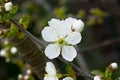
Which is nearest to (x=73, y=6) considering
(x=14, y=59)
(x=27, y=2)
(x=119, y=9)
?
(x=27, y=2)

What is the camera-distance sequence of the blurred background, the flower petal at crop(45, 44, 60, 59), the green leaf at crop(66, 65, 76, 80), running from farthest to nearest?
the blurred background, the green leaf at crop(66, 65, 76, 80), the flower petal at crop(45, 44, 60, 59)

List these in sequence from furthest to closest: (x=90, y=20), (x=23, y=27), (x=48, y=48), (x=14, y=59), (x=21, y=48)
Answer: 1. (x=90, y=20)
2. (x=14, y=59)
3. (x=21, y=48)
4. (x=23, y=27)
5. (x=48, y=48)

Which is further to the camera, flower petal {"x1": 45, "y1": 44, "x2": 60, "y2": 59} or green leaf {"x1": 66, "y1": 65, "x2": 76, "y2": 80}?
green leaf {"x1": 66, "y1": 65, "x2": 76, "y2": 80}

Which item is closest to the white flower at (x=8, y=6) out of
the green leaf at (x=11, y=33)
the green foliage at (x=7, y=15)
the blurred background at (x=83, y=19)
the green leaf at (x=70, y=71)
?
the green foliage at (x=7, y=15)

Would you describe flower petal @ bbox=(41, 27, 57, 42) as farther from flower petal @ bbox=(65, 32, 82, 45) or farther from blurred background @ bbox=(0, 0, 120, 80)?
blurred background @ bbox=(0, 0, 120, 80)

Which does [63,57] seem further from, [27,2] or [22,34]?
A: [27,2]

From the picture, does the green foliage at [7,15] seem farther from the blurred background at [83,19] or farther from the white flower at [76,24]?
the blurred background at [83,19]

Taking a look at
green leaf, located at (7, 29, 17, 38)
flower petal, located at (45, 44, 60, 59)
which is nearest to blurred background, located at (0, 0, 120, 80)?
green leaf, located at (7, 29, 17, 38)

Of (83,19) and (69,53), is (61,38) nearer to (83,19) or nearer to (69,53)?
(69,53)
